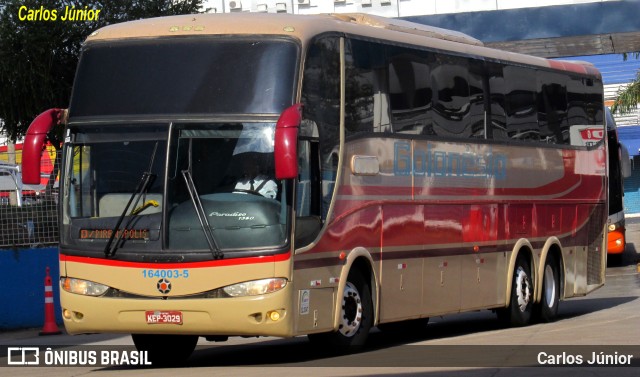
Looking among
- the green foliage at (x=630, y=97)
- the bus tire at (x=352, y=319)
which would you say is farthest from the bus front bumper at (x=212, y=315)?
the green foliage at (x=630, y=97)

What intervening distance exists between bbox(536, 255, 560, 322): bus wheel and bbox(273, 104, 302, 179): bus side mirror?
806cm

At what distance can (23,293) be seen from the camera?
22562mm

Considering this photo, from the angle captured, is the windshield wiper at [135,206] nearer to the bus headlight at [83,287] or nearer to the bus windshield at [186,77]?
the bus headlight at [83,287]

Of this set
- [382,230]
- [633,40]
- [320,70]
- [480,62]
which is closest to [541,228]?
[480,62]

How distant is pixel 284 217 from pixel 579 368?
3124mm

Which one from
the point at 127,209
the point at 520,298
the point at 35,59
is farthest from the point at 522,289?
A: the point at 35,59

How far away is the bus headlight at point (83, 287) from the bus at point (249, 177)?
2 centimetres

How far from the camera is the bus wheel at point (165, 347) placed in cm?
1452

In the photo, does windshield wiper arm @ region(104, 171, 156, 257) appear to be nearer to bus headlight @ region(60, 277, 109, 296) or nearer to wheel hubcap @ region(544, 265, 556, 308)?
bus headlight @ region(60, 277, 109, 296)

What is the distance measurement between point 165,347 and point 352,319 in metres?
2.06

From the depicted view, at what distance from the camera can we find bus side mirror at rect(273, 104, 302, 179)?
40.6 feet

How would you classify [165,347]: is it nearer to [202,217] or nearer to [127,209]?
[127,209]

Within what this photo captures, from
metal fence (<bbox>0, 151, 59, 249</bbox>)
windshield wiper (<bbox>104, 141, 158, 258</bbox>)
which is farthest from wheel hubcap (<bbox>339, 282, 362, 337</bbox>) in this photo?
metal fence (<bbox>0, 151, 59, 249</bbox>)

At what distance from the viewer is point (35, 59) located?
32750mm
